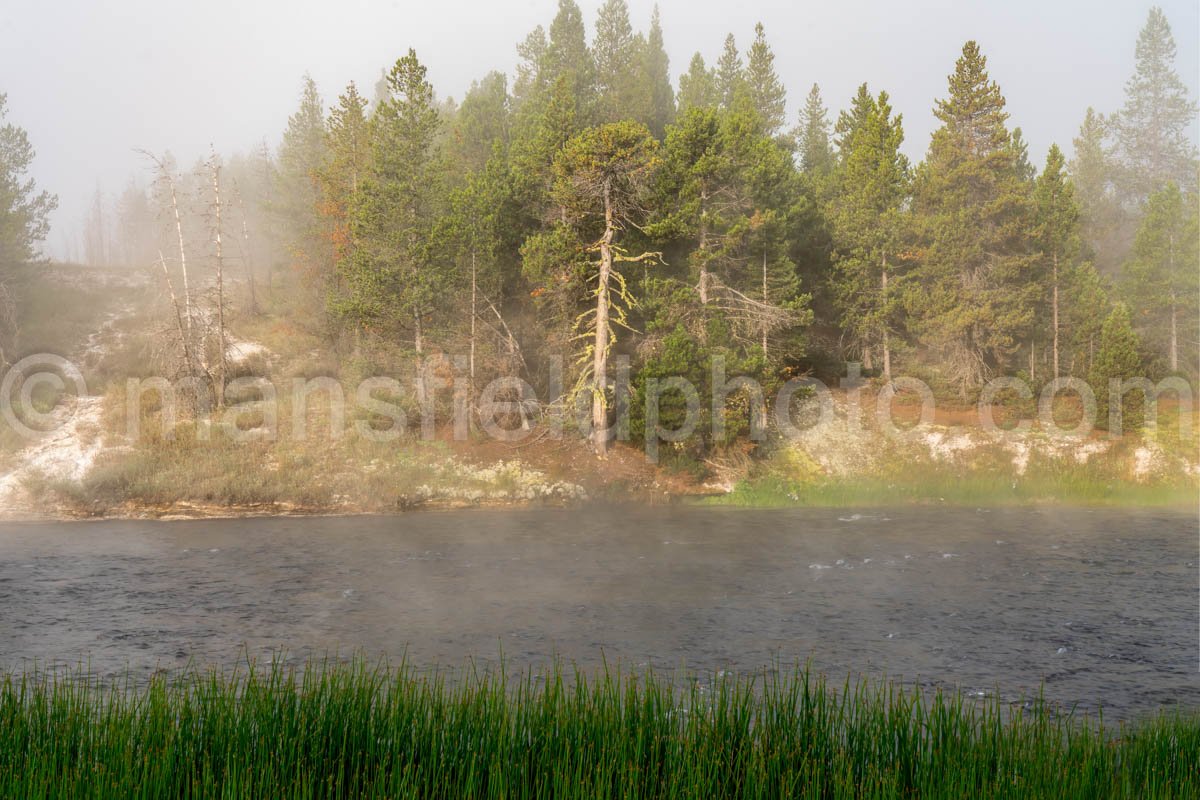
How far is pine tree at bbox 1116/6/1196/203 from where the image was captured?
7888 cm

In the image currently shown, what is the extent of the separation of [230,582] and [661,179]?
75.0 ft

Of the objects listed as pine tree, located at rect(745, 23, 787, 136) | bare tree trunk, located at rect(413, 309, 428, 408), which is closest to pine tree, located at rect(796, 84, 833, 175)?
pine tree, located at rect(745, 23, 787, 136)

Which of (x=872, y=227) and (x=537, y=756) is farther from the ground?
(x=872, y=227)

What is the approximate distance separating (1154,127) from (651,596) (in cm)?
8121

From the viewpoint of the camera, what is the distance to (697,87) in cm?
6084

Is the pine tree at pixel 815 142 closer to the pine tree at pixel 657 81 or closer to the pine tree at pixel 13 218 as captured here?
the pine tree at pixel 657 81

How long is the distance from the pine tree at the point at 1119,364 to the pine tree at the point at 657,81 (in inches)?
1044

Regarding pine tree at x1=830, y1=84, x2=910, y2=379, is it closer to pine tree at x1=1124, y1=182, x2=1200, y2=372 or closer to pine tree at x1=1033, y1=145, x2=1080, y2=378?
pine tree at x1=1033, y1=145, x2=1080, y2=378

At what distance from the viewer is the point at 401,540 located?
2733 centimetres

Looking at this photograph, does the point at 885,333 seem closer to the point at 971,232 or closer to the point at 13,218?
the point at 971,232

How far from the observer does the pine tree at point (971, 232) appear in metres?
41.7

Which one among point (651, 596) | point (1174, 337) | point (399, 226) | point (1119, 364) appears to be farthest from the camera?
point (1174, 337)

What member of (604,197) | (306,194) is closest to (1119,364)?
(604,197)

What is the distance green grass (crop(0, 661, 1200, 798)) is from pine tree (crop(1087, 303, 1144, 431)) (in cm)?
3256
